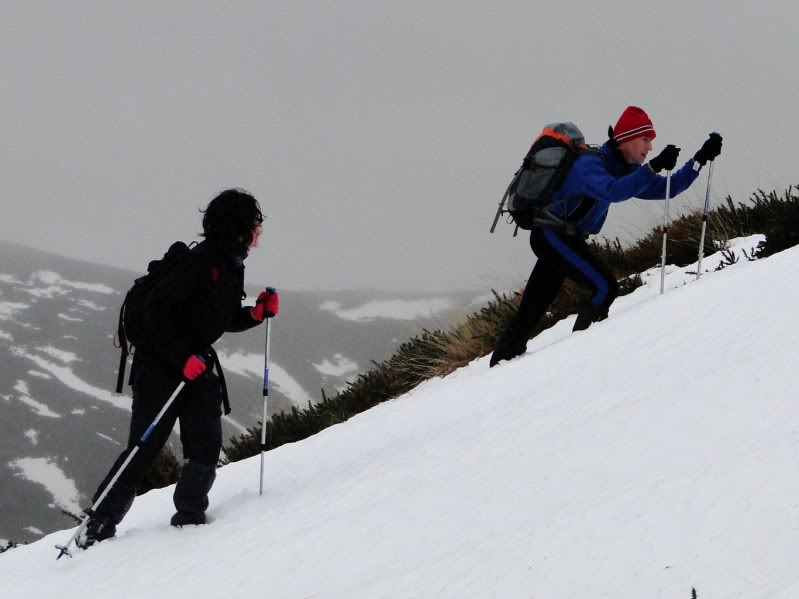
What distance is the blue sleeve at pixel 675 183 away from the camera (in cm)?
616

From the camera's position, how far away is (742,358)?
3805 mm

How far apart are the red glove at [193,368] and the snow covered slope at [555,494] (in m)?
0.84

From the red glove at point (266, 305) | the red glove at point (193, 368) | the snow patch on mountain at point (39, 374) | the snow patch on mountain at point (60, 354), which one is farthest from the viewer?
the snow patch on mountain at point (60, 354)

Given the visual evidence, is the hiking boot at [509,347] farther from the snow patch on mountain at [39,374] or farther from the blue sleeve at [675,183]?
the snow patch on mountain at [39,374]

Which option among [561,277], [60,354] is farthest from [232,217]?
[60,354]

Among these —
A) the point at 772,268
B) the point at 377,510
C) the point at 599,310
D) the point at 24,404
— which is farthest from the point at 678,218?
the point at 24,404

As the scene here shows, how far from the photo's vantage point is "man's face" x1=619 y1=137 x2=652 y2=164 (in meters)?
6.37

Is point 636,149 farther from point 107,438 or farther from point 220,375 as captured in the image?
point 107,438

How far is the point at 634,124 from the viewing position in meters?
6.30

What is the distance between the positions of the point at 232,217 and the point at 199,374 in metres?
0.88

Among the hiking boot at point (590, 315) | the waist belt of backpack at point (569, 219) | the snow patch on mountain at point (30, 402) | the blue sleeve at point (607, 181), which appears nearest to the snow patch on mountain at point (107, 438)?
the snow patch on mountain at point (30, 402)

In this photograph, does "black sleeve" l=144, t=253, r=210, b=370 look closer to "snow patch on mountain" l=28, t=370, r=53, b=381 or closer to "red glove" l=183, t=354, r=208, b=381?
"red glove" l=183, t=354, r=208, b=381

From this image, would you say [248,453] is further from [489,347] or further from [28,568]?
[28,568]

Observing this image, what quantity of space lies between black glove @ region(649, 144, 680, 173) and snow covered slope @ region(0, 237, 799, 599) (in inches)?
34.2
